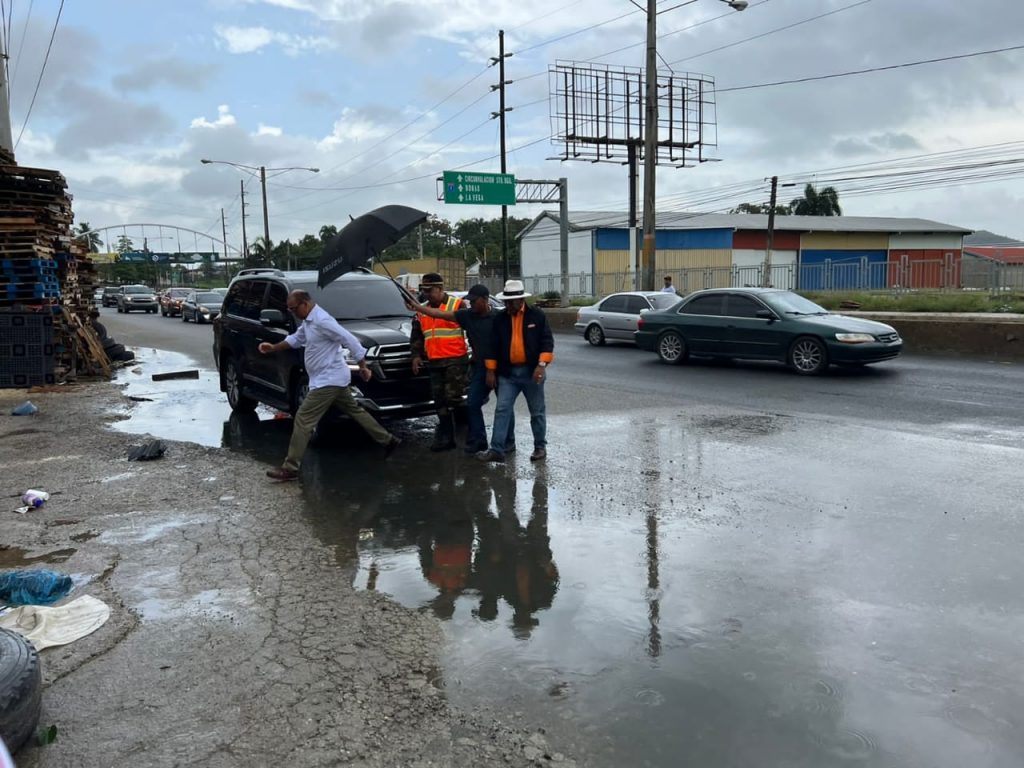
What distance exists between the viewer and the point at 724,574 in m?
4.82

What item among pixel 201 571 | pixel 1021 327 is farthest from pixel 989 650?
pixel 1021 327

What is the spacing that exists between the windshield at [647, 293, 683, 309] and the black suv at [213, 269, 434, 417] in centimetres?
1012

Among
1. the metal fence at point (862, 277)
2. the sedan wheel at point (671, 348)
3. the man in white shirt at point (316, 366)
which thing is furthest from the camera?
the metal fence at point (862, 277)

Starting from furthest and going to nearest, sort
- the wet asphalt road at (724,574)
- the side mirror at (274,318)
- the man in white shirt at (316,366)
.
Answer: the side mirror at (274,318) < the man in white shirt at (316,366) < the wet asphalt road at (724,574)

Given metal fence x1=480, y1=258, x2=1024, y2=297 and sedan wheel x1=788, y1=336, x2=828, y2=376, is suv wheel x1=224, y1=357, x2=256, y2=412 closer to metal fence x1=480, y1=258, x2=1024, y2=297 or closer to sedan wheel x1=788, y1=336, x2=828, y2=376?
sedan wheel x1=788, y1=336, x2=828, y2=376

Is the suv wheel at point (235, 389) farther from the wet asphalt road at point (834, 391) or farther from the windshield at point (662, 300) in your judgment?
the windshield at point (662, 300)

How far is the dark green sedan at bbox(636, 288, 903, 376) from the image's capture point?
13234 millimetres

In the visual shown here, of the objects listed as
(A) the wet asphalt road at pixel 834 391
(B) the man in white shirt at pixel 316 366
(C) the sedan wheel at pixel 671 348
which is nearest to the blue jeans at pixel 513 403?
(B) the man in white shirt at pixel 316 366

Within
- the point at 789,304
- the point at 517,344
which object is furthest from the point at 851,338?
the point at 517,344

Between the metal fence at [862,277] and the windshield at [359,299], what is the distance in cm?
1671

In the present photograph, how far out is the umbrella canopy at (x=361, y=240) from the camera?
8.30 metres

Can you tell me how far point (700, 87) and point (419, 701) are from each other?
38043 millimetres

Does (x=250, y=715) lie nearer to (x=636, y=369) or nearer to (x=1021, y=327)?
(x=636, y=369)

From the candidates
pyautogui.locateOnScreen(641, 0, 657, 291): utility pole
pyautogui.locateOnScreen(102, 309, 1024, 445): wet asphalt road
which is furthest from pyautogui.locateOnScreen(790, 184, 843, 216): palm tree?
pyautogui.locateOnScreen(102, 309, 1024, 445): wet asphalt road
